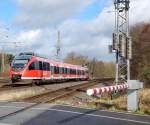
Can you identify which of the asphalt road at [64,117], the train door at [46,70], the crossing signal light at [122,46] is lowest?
the asphalt road at [64,117]

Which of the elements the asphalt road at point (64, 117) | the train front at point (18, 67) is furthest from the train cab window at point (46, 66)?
the asphalt road at point (64, 117)

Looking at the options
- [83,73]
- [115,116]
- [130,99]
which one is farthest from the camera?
[83,73]

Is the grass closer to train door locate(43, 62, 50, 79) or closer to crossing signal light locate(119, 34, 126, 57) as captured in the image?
crossing signal light locate(119, 34, 126, 57)

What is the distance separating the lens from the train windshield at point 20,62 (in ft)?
128

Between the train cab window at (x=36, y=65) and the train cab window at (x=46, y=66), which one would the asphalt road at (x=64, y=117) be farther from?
the train cab window at (x=46, y=66)

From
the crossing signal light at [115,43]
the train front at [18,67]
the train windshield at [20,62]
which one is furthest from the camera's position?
the train windshield at [20,62]


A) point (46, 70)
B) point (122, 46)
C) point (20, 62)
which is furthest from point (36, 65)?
point (122, 46)

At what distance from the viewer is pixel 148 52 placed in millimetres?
38312

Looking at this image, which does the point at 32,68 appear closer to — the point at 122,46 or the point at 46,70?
the point at 46,70

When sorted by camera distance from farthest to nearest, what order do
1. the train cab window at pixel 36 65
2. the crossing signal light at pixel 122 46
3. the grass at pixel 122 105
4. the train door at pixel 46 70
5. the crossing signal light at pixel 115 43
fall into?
1. the train door at pixel 46 70
2. the train cab window at pixel 36 65
3. the crossing signal light at pixel 115 43
4. the crossing signal light at pixel 122 46
5. the grass at pixel 122 105

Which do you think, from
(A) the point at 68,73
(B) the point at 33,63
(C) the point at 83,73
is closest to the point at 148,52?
(B) the point at 33,63

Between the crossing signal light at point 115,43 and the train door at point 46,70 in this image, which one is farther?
the train door at point 46,70

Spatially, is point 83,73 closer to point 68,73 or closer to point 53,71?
point 68,73

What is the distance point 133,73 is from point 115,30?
10088 millimetres
